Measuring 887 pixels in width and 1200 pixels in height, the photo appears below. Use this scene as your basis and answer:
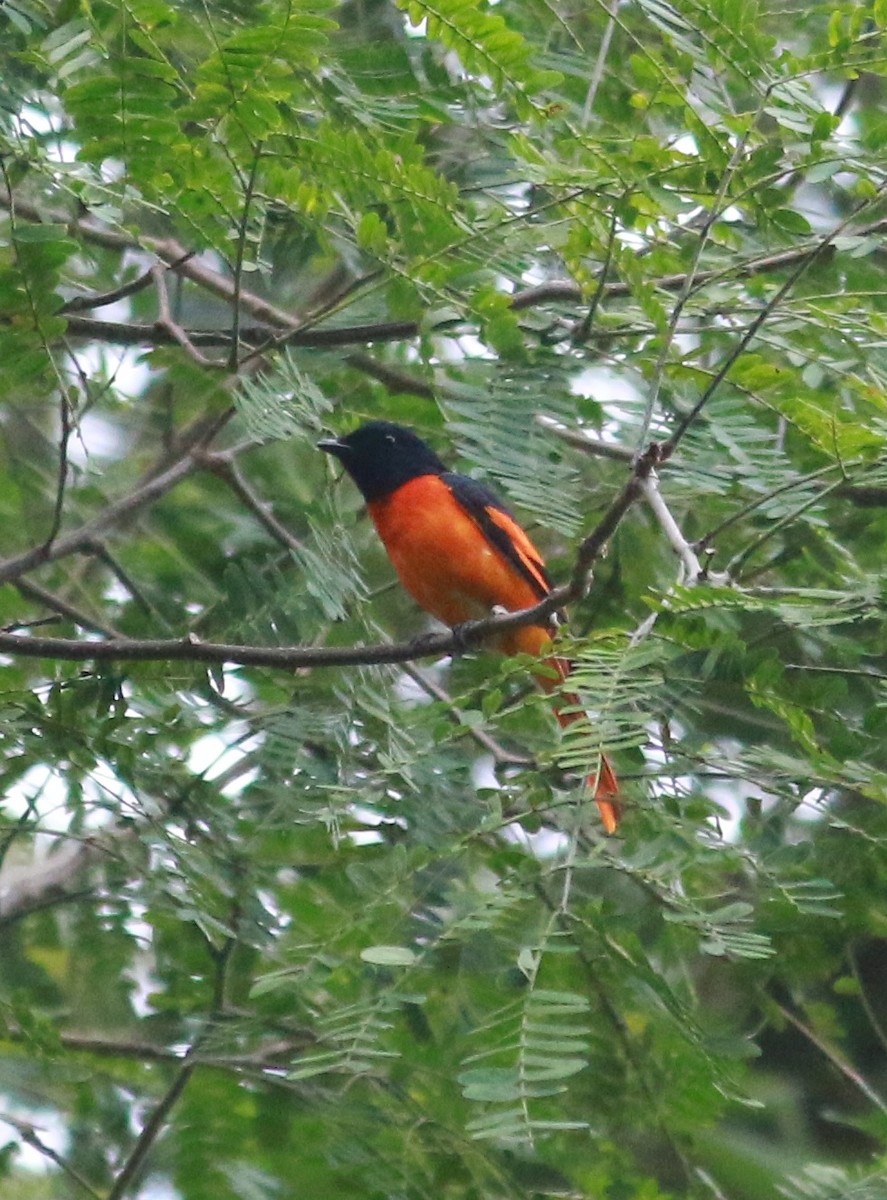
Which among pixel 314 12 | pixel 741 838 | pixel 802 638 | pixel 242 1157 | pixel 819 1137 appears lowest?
pixel 819 1137

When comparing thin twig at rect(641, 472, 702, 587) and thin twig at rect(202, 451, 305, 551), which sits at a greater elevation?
thin twig at rect(202, 451, 305, 551)

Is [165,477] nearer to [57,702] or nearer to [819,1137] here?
[57,702]

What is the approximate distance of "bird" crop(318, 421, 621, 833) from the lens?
5055 millimetres

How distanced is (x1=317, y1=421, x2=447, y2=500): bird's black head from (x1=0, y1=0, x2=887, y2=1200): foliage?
0.47 ft

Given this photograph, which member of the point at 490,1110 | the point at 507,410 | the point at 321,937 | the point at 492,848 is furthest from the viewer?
the point at 492,848

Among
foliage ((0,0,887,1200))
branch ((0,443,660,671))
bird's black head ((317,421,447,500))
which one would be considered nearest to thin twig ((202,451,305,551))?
foliage ((0,0,887,1200))

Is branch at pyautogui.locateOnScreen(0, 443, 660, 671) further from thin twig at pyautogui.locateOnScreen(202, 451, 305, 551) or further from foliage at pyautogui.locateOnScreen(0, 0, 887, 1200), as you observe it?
thin twig at pyautogui.locateOnScreen(202, 451, 305, 551)

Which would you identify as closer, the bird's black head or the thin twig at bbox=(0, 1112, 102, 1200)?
the thin twig at bbox=(0, 1112, 102, 1200)

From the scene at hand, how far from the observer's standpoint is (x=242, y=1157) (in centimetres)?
388

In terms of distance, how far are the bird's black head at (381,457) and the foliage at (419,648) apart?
0.14 m

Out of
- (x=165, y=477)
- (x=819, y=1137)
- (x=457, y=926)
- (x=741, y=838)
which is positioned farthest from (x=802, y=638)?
(x=819, y=1137)

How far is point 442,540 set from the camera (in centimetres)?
506

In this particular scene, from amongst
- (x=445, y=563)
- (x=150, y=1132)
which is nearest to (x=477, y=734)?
(x=445, y=563)

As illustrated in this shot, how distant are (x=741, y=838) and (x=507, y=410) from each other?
3.67 ft
